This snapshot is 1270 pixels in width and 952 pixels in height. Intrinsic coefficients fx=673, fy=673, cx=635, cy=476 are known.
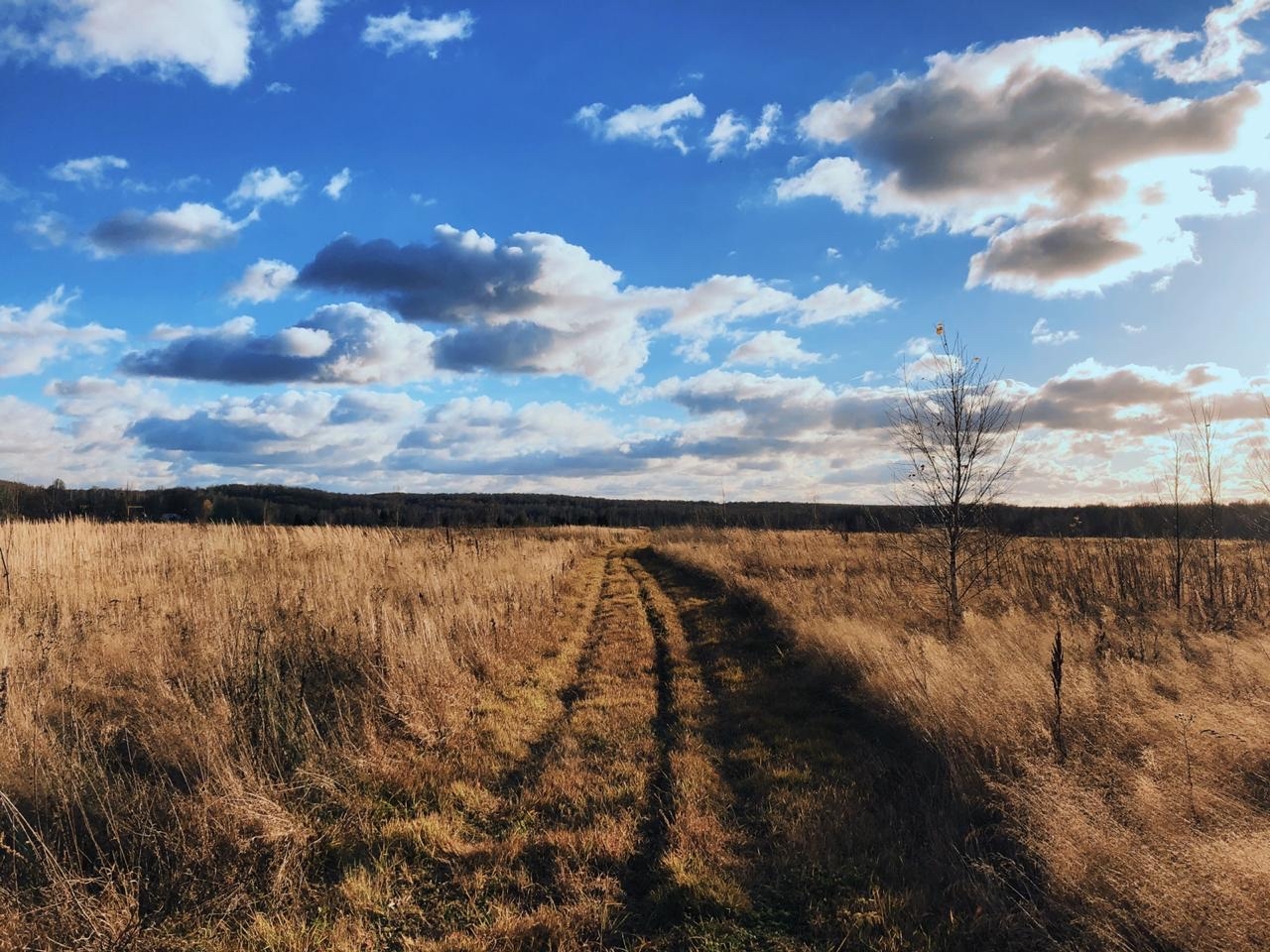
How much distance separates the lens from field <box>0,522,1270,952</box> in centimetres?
382

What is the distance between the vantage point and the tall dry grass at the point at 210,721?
405 centimetres

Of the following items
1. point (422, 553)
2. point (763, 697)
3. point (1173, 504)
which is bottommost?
point (763, 697)

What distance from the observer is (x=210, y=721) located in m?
5.78

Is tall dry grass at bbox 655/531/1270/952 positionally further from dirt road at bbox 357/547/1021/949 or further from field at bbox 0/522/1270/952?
dirt road at bbox 357/547/1021/949

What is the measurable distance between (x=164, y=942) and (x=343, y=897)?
888mm

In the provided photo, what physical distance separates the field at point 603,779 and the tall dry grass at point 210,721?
0.04 metres

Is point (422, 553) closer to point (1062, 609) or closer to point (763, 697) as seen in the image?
point (763, 697)

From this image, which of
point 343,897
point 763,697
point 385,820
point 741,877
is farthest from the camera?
point 763,697

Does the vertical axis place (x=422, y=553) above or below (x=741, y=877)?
above

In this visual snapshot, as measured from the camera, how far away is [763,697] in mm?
8516

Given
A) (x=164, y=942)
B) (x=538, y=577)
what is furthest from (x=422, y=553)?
(x=164, y=942)

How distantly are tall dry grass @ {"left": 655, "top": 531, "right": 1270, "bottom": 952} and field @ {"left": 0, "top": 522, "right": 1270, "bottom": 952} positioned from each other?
0.10 ft

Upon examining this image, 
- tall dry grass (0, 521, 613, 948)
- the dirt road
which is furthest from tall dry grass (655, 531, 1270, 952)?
tall dry grass (0, 521, 613, 948)

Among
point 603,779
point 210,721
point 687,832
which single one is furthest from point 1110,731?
point 210,721
